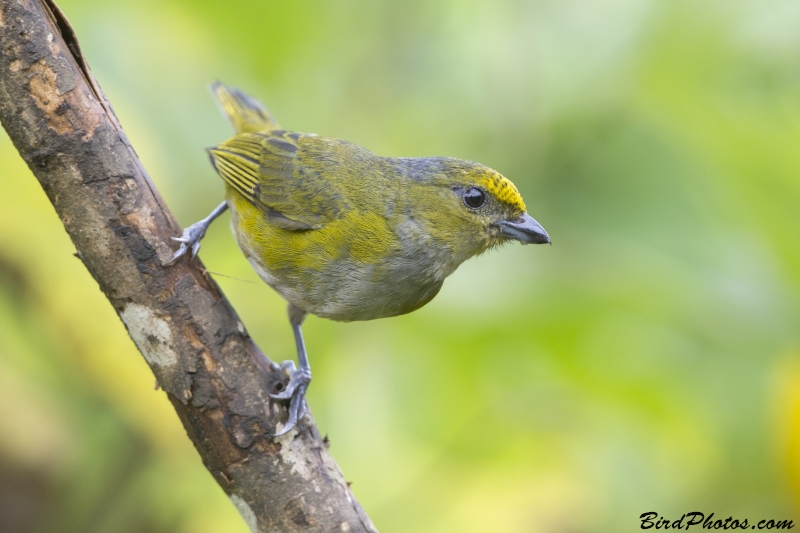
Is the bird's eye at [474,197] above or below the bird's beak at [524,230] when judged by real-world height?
above

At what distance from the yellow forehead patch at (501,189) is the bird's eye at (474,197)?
4 centimetres

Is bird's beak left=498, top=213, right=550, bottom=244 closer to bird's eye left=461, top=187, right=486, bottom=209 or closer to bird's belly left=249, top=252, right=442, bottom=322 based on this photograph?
bird's eye left=461, top=187, right=486, bottom=209

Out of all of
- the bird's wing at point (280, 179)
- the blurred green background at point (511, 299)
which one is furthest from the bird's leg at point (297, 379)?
the bird's wing at point (280, 179)

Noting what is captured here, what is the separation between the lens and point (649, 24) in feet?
13.3

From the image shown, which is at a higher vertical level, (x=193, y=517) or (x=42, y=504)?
(x=42, y=504)

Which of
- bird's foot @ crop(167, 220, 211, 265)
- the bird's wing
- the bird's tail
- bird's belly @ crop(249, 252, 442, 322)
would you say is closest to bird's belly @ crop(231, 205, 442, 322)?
bird's belly @ crop(249, 252, 442, 322)

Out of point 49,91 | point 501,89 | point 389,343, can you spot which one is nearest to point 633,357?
point 389,343

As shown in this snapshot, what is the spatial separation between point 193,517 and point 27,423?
2.66ft

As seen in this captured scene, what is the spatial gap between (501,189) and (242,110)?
1684 mm

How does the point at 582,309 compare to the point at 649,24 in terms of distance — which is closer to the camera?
the point at 582,309

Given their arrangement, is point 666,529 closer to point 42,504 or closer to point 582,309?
point 582,309

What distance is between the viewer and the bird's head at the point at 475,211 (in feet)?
10.4

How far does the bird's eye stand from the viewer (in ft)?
10.6

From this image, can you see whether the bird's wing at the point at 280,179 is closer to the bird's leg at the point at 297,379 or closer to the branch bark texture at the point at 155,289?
the bird's leg at the point at 297,379
